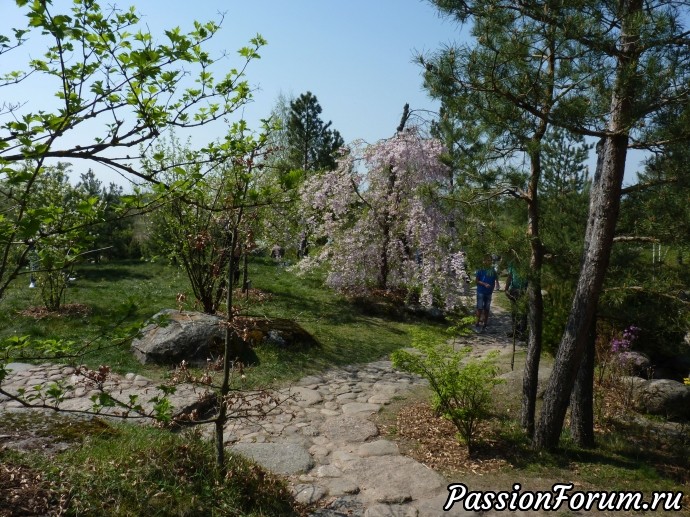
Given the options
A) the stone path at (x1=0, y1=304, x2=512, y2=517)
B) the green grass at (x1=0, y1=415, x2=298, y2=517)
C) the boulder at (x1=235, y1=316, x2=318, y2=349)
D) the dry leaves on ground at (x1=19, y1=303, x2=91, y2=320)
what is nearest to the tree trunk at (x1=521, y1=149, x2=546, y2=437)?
the stone path at (x1=0, y1=304, x2=512, y2=517)

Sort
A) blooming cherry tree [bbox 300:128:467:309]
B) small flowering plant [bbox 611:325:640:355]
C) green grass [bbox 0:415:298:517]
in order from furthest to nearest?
blooming cherry tree [bbox 300:128:467:309]
small flowering plant [bbox 611:325:640:355]
green grass [bbox 0:415:298:517]

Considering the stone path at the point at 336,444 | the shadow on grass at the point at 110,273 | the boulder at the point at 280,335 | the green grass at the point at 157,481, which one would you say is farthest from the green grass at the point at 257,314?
the green grass at the point at 157,481

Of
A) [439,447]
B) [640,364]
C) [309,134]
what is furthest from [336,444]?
[309,134]

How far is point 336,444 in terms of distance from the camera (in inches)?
230

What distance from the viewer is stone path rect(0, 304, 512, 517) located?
4.62 metres

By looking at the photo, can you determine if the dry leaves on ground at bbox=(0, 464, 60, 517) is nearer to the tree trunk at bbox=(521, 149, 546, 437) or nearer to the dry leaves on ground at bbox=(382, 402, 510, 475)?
the dry leaves on ground at bbox=(382, 402, 510, 475)

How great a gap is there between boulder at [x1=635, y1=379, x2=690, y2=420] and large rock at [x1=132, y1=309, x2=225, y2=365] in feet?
19.2

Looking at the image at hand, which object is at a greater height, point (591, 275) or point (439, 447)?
point (591, 275)

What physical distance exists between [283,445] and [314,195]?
8684 mm

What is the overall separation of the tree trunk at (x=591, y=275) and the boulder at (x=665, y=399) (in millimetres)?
2649

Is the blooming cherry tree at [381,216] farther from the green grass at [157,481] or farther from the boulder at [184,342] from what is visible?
the green grass at [157,481]

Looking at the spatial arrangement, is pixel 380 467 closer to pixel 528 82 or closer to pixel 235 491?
pixel 235 491

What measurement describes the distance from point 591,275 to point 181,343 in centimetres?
529

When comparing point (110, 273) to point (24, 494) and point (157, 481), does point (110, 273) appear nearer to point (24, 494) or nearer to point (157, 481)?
point (157, 481)
